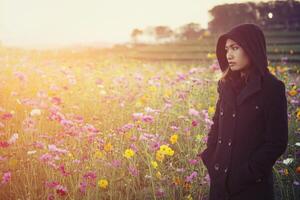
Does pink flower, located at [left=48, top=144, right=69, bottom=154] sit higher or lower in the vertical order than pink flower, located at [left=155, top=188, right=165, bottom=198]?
higher

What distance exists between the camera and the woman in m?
2.07

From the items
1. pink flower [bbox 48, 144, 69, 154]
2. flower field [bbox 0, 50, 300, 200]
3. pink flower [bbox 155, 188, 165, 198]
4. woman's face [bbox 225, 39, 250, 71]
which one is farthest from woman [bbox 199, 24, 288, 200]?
pink flower [bbox 48, 144, 69, 154]

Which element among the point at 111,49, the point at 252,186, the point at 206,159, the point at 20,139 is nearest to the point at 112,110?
the point at 20,139

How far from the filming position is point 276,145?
2.06 metres

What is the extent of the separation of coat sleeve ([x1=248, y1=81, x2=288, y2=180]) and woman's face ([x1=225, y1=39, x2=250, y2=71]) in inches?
10.3

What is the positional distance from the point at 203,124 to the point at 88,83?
93.7 inches

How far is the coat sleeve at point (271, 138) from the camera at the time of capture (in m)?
2.05

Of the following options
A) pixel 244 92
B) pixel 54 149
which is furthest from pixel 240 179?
pixel 54 149

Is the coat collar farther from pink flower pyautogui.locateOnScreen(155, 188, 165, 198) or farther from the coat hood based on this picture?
pink flower pyautogui.locateOnScreen(155, 188, 165, 198)

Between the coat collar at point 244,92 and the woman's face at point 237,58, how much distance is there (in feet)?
0.30

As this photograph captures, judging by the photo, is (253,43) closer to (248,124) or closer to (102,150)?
(248,124)

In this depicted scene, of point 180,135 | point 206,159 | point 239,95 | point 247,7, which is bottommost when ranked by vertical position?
point 180,135

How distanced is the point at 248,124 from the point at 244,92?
0.17 m

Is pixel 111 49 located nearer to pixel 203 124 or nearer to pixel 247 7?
pixel 247 7
